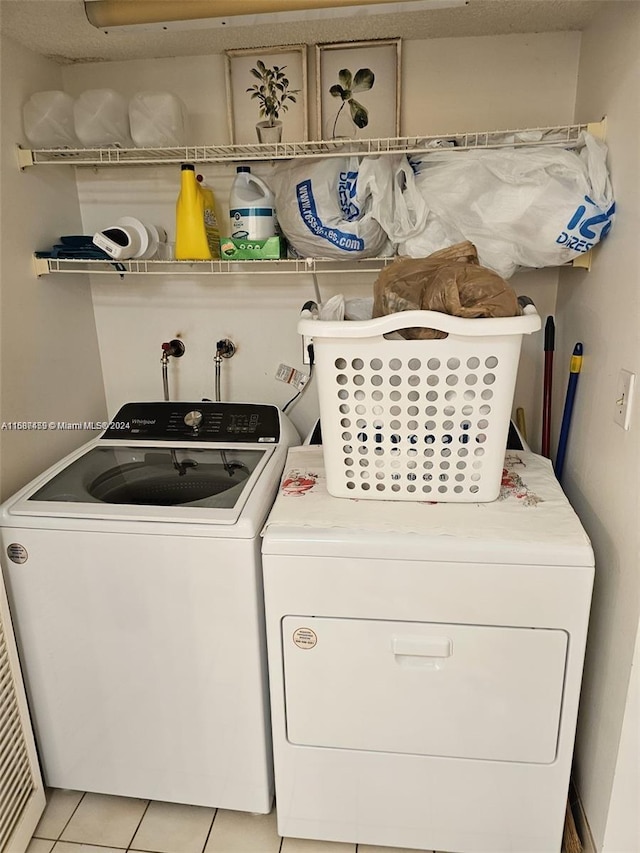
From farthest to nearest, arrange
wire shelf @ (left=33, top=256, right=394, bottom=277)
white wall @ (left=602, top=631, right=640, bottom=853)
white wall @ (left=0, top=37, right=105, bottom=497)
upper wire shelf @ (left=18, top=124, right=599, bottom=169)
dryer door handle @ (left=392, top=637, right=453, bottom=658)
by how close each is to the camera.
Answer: wire shelf @ (left=33, top=256, right=394, bottom=277), white wall @ (left=0, top=37, right=105, bottom=497), upper wire shelf @ (left=18, top=124, right=599, bottom=169), dryer door handle @ (left=392, top=637, right=453, bottom=658), white wall @ (left=602, top=631, right=640, bottom=853)

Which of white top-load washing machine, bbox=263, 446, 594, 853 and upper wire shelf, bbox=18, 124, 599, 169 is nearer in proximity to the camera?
white top-load washing machine, bbox=263, 446, 594, 853

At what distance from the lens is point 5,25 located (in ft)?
5.43

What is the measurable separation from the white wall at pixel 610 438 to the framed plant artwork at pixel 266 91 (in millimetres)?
858

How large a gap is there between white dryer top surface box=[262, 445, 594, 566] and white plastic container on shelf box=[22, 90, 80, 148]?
4.20 feet

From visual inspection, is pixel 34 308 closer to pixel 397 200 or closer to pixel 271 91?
pixel 271 91

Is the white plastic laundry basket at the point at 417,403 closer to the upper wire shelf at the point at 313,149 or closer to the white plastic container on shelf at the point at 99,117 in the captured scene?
the upper wire shelf at the point at 313,149

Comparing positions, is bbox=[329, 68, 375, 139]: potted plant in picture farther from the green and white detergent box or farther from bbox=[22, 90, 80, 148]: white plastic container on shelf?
bbox=[22, 90, 80, 148]: white plastic container on shelf

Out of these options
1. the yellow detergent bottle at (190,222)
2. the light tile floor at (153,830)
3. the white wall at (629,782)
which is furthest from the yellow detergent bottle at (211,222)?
the light tile floor at (153,830)

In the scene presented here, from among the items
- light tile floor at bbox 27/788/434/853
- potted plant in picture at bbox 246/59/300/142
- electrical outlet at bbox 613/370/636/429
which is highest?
potted plant in picture at bbox 246/59/300/142

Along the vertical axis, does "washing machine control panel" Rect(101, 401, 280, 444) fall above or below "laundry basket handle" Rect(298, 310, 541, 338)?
below

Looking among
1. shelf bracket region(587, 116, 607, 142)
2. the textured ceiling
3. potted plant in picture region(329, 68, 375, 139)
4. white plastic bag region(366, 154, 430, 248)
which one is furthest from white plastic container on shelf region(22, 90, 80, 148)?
shelf bracket region(587, 116, 607, 142)

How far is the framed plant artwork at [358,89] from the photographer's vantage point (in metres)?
1.89

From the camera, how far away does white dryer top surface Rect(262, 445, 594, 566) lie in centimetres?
133

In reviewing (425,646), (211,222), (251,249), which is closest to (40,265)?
(211,222)
